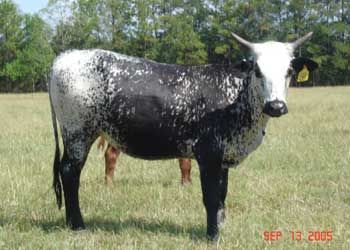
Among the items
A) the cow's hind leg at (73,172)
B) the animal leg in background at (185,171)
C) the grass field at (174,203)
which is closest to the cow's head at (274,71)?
the grass field at (174,203)

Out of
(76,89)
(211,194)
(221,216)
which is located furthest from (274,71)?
(76,89)

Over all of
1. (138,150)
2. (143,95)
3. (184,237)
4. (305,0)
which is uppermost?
(305,0)

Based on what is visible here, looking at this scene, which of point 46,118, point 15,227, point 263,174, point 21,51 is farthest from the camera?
point 21,51

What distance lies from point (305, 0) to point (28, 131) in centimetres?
5572

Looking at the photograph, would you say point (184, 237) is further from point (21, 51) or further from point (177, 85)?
point (21, 51)

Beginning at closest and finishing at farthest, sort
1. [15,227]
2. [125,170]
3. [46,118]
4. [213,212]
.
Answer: [213,212], [15,227], [125,170], [46,118]

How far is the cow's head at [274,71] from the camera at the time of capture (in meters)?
4.63

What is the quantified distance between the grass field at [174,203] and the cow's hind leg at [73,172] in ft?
0.57

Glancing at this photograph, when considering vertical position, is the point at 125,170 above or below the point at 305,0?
below

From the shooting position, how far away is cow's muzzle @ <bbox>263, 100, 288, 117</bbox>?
4566 millimetres

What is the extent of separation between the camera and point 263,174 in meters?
8.21

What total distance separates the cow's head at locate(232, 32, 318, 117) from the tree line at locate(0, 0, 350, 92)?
4572 centimetres

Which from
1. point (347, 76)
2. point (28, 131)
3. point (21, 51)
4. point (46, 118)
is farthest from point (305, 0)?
point (28, 131)
